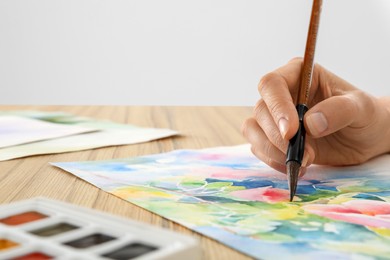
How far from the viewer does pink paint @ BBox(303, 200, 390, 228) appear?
1.59ft

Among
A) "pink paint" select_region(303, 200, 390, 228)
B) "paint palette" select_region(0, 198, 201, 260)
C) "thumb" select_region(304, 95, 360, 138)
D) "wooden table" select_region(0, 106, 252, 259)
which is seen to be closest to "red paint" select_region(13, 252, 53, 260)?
"paint palette" select_region(0, 198, 201, 260)

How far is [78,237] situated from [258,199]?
231 millimetres

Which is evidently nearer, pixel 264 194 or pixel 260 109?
pixel 264 194

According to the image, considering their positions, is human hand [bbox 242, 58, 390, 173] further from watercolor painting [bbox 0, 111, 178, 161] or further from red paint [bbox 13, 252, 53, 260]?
red paint [bbox 13, 252, 53, 260]

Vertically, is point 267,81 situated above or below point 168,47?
above

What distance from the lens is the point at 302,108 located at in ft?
2.15

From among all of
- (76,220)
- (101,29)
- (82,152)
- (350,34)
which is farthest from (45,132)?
(350,34)

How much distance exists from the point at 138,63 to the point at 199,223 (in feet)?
8.71

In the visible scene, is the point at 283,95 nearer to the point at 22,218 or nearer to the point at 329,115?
the point at 329,115

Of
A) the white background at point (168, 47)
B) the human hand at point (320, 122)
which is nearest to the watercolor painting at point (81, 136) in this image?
the human hand at point (320, 122)

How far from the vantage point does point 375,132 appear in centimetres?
76

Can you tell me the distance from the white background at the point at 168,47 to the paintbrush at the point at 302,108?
7.92ft

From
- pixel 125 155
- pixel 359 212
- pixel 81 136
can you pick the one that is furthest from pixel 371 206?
pixel 81 136

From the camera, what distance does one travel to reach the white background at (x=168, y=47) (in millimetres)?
2984
